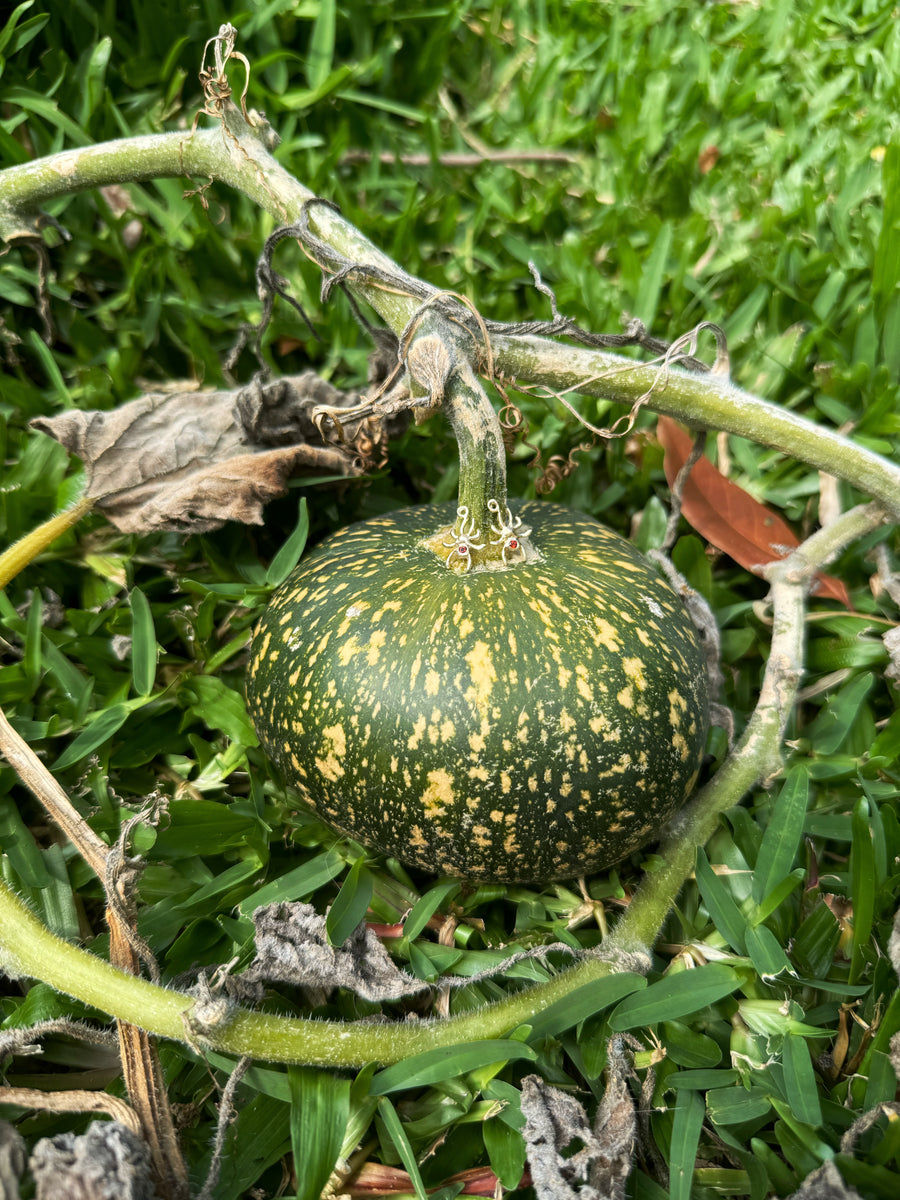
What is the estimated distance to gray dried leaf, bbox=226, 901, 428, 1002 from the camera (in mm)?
1479

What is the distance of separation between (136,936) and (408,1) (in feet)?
11.9

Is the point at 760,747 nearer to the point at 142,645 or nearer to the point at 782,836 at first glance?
the point at 782,836

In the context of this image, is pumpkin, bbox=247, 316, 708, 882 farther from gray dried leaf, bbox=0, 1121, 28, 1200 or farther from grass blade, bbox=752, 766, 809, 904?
gray dried leaf, bbox=0, 1121, 28, 1200

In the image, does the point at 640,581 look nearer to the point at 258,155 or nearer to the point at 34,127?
the point at 258,155

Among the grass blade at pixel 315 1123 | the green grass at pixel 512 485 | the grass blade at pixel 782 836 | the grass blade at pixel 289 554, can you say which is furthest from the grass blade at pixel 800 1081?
the grass blade at pixel 289 554

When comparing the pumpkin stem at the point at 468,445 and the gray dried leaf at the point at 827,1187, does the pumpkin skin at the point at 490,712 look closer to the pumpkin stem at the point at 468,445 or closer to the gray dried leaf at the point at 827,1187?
the pumpkin stem at the point at 468,445

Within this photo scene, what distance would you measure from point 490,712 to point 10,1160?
3.21 feet

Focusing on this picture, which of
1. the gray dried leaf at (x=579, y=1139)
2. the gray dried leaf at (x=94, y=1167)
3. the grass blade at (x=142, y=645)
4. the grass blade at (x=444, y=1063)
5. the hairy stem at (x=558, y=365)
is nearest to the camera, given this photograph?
the gray dried leaf at (x=94, y=1167)

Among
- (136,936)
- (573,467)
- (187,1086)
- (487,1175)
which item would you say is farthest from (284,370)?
(487,1175)

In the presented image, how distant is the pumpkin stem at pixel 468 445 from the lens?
1.70 metres

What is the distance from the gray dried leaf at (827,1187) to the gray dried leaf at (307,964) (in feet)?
2.17

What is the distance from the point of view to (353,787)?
64.1 inches

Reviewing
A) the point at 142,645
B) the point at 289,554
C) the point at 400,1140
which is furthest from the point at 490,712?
the point at 142,645

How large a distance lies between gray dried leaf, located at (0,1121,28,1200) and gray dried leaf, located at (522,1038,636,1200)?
2.48 ft
